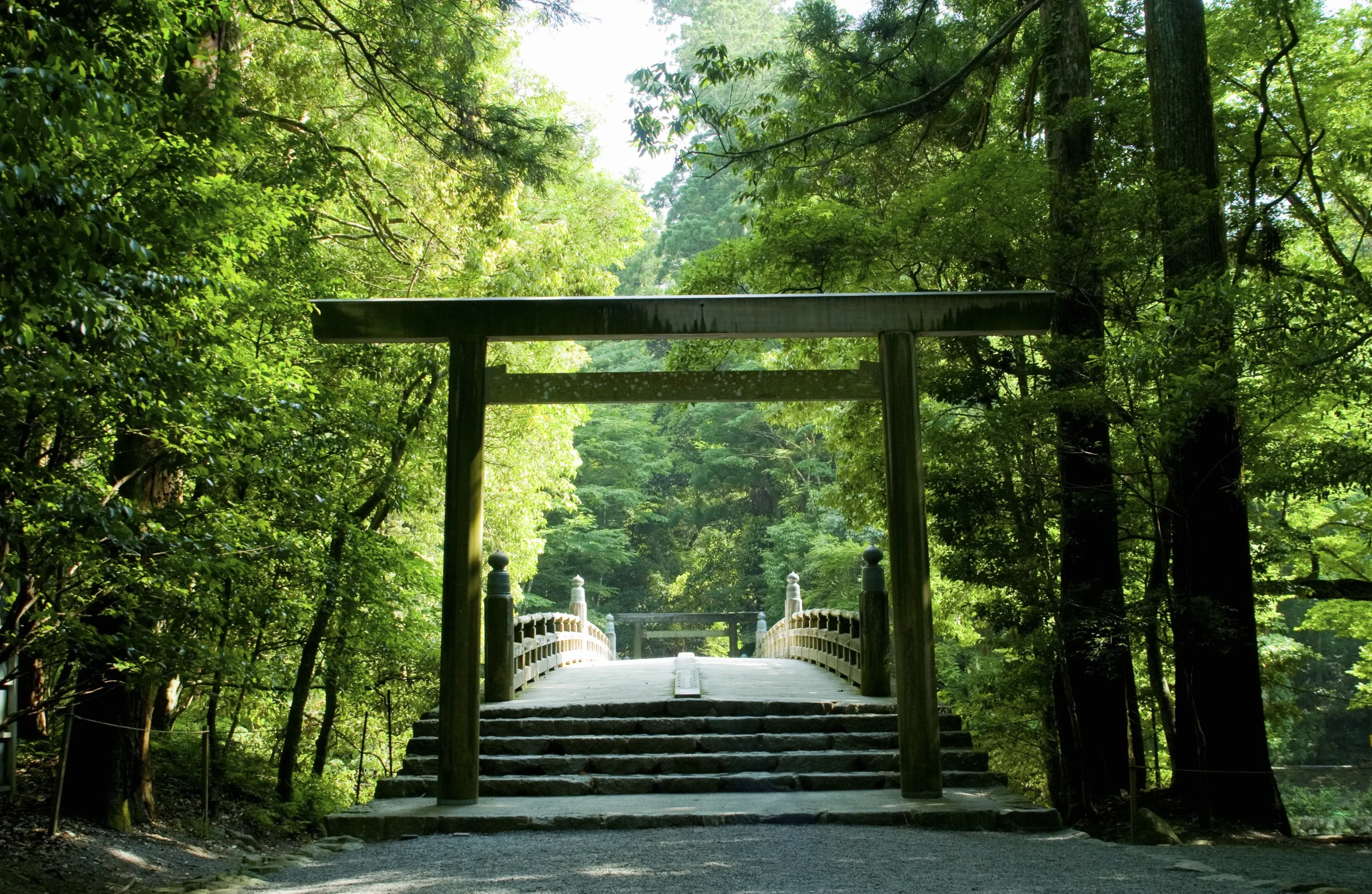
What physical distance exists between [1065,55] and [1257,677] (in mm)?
5129

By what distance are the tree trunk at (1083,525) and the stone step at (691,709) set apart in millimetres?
1449

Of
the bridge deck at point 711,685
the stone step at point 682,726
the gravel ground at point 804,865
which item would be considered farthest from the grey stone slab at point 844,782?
the bridge deck at point 711,685

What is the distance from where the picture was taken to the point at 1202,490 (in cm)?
653

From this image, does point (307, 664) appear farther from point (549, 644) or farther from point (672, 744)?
point (549, 644)

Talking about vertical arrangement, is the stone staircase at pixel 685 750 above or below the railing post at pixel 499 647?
below

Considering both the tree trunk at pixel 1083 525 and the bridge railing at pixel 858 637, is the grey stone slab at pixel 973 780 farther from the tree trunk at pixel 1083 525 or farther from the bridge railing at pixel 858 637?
the bridge railing at pixel 858 637

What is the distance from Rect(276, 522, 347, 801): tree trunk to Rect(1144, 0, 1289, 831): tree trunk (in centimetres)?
557

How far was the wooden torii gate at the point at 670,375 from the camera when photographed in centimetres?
620

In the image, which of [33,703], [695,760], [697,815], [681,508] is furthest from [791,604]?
[681,508]

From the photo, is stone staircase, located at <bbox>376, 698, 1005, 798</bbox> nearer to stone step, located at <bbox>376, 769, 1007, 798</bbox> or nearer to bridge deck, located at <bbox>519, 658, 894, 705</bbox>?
stone step, located at <bbox>376, 769, 1007, 798</bbox>

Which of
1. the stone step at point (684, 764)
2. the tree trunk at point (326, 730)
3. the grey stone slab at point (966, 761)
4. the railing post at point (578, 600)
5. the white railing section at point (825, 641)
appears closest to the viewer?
the grey stone slab at point (966, 761)

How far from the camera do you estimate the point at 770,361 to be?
12.6 m

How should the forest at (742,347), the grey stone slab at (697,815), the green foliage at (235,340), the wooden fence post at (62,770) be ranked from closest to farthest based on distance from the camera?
the green foliage at (235,340) → the forest at (742,347) → the wooden fence post at (62,770) → the grey stone slab at (697,815)

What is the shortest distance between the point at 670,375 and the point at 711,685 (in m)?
4.52
